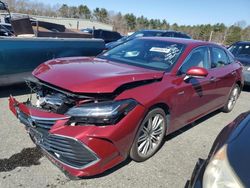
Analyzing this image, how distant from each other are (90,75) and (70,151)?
87cm

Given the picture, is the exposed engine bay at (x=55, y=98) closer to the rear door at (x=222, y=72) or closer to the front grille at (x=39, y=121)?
the front grille at (x=39, y=121)

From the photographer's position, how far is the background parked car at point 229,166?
175 centimetres

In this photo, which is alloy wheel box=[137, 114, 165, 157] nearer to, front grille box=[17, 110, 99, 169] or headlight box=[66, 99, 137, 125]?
headlight box=[66, 99, 137, 125]

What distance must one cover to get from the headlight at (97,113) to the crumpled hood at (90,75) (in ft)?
0.50

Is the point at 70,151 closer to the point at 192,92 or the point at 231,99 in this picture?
the point at 192,92

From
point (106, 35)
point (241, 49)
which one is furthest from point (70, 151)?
point (106, 35)

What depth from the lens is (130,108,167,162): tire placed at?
3352 millimetres

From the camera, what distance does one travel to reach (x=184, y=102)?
4039mm

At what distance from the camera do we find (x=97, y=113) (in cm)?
278

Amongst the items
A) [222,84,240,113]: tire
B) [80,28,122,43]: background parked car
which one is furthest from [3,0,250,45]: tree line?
[222,84,240,113]: tire

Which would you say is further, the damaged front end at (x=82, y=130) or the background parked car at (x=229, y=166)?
the damaged front end at (x=82, y=130)

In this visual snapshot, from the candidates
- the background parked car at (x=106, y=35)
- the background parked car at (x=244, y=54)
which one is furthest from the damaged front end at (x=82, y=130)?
the background parked car at (x=106, y=35)

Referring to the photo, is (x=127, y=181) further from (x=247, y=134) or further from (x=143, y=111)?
(x=247, y=134)

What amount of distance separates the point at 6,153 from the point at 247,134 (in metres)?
2.84
